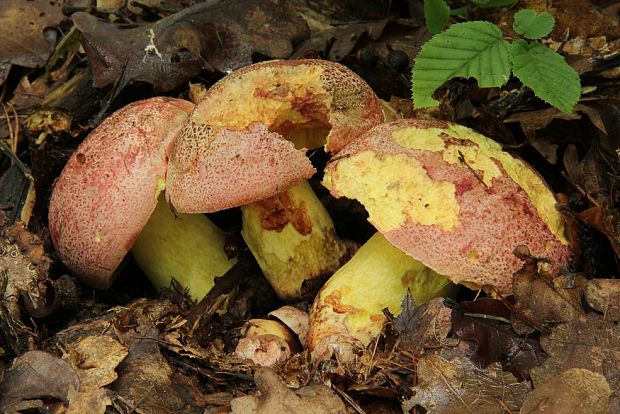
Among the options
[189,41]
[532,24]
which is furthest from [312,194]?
[532,24]

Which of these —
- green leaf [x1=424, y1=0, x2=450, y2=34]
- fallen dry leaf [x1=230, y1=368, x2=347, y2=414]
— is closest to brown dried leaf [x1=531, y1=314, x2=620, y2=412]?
fallen dry leaf [x1=230, y1=368, x2=347, y2=414]

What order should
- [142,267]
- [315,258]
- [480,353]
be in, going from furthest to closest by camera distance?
[142,267] → [315,258] → [480,353]

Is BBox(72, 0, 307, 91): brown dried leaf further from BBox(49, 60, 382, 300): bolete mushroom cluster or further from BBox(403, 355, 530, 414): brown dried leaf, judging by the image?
BBox(403, 355, 530, 414): brown dried leaf

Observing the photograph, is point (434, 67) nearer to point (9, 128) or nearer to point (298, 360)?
point (298, 360)

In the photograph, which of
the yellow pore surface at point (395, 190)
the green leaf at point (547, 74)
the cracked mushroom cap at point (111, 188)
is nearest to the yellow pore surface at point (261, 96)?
the cracked mushroom cap at point (111, 188)

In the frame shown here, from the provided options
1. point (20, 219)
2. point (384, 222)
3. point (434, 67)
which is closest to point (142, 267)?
point (20, 219)

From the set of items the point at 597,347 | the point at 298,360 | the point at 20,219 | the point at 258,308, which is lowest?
the point at 258,308

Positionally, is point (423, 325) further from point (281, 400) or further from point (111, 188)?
point (111, 188)
